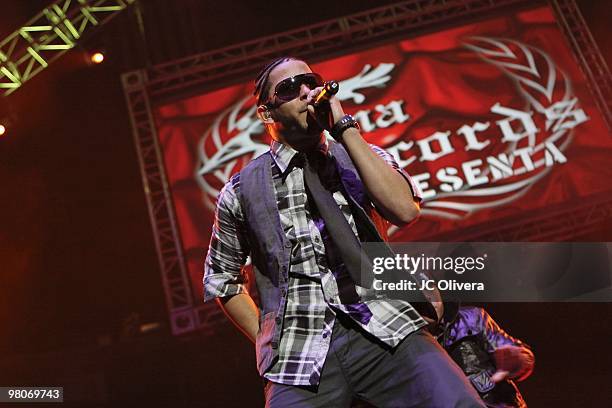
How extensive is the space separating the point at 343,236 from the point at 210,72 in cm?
448

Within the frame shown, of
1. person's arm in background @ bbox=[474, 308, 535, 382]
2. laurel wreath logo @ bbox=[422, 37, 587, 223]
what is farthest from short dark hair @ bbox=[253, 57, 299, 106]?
laurel wreath logo @ bbox=[422, 37, 587, 223]

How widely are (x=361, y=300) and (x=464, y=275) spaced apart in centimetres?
256

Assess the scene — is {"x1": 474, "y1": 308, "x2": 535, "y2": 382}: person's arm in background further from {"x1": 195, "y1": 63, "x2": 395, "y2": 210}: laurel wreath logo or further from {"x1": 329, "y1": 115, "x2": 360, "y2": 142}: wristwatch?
{"x1": 195, "y1": 63, "x2": 395, "y2": 210}: laurel wreath logo

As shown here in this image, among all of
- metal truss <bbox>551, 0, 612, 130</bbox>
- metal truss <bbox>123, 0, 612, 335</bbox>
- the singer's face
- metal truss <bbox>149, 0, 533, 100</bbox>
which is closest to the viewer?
the singer's face

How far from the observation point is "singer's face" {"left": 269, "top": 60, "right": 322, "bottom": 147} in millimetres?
2002

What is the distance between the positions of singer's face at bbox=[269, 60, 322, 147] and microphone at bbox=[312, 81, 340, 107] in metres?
0.08

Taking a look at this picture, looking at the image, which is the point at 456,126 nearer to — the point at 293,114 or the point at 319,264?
the point at 293,114

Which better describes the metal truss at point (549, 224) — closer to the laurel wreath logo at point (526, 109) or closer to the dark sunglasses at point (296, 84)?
the laurel wreath logo at point (526, 109)

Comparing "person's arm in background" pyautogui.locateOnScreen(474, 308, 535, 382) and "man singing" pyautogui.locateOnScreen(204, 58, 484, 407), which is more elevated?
"man singing" pyautogui.locateOnScreen(204, 58, 484, 407)

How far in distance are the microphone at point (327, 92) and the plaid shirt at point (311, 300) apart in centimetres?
20

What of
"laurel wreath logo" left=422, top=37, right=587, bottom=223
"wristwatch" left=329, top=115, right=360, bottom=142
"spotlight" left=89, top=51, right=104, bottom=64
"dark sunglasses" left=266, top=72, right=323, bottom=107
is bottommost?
"wristwatch" left=329, top=115, right=360, bottom=142

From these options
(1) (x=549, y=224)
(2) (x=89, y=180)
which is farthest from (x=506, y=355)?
(2) (x=89, y=180)

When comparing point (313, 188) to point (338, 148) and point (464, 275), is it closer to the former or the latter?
point (338, 148)

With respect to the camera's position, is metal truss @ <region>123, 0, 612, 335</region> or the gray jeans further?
metal truss @ <region>123, 0, 612, 335</region>
